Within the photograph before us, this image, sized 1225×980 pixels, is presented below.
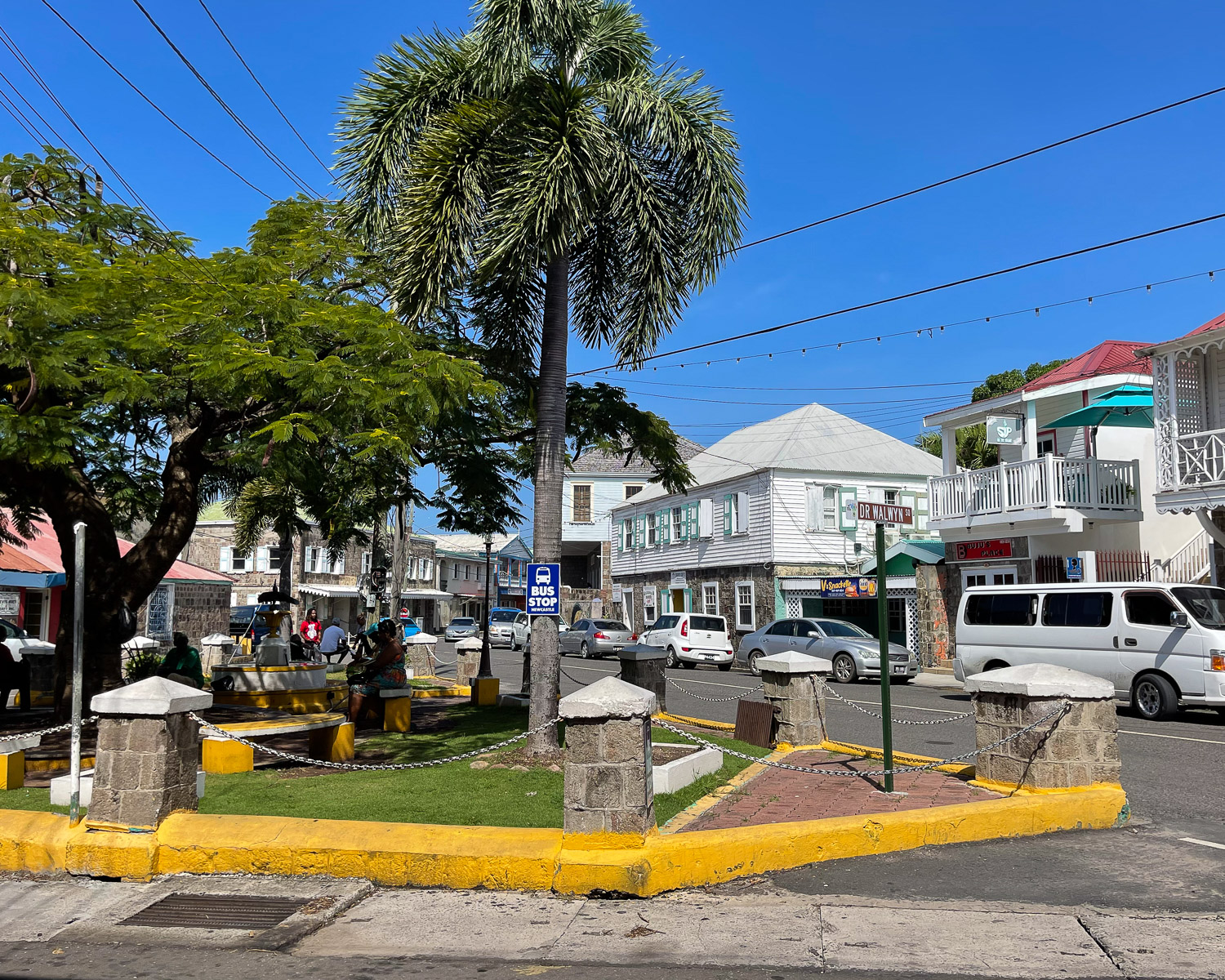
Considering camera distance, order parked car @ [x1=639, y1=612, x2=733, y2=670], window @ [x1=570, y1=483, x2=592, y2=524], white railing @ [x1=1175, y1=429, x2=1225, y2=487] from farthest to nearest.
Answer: window @ [x1=570, y1=483, x2=592, y2=524] < parked car @ [x1=639, y1=612, x2=733, y2=670] < white railing @ [x1=1175, y1=429, x2=1225, y2=487]

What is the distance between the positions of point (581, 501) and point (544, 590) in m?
42.4

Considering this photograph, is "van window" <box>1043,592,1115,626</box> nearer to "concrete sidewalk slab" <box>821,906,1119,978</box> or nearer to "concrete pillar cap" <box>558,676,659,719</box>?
"concrete sidewalk slab" <box>821,906,1119,978</box>

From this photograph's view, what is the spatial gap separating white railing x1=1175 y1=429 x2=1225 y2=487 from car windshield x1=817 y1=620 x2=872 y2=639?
26.7 feet

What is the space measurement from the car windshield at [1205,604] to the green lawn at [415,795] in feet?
26.3

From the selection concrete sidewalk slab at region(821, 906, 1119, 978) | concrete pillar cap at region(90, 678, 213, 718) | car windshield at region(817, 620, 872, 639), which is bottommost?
concrete sidewalk slab at region(821, 906, 1119, 978)

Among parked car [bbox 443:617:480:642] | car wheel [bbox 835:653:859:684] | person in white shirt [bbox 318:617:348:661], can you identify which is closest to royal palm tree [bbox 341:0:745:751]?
car wheel [bbox 835:653:859:684]

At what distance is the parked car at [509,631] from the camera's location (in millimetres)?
43625

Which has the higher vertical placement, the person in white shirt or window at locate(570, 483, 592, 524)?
window at locate(570, 483, 592, 524)

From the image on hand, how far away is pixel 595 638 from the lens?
118 ft

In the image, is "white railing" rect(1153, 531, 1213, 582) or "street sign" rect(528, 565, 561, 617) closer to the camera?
"street sign" rect(528, 565, 561, 617)

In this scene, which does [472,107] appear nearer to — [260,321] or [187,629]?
[260,321]

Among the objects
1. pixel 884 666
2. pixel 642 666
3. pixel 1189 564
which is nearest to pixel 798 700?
pixel 642 666

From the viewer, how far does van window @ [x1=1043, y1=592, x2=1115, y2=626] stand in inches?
639

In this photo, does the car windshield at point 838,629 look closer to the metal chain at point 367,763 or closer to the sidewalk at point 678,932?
the metal chain at point 367,763
